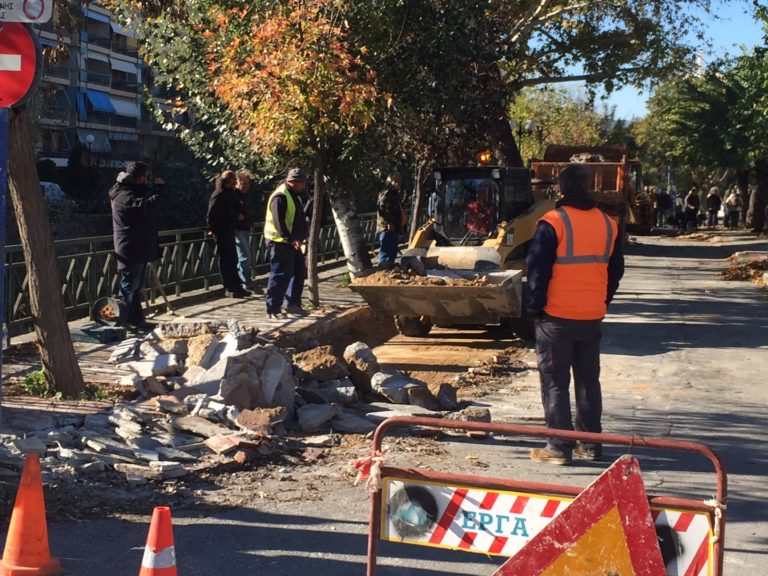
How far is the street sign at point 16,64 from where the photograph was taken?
598 centimetres

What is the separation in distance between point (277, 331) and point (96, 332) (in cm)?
204

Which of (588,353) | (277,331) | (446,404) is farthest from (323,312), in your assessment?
(588,353)

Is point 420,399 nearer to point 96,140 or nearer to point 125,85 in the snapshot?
point 96,140

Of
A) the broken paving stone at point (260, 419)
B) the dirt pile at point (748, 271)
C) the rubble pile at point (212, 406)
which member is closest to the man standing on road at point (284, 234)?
the rubble pile at point (212, 406)

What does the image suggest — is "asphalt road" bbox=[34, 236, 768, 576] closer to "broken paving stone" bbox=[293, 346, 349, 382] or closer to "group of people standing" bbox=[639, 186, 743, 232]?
"broken paving stone" bbox=[293, 346, 349, 382]

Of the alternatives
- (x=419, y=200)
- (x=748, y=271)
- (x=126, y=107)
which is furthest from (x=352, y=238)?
(x=126, y=107)

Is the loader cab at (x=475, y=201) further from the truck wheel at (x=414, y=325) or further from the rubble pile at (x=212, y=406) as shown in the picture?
the rubble pile at (x=212, y=406)

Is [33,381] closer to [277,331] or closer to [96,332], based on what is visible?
[96,332]

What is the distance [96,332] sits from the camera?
36.1 ft

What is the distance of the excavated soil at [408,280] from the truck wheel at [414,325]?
1.07 metres

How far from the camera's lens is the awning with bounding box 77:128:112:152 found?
197 feet

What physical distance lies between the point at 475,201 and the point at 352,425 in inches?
276

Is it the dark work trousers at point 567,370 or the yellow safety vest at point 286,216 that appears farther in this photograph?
the yellow safety vest at point 286,216

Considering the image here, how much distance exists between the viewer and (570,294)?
23.4 feet
